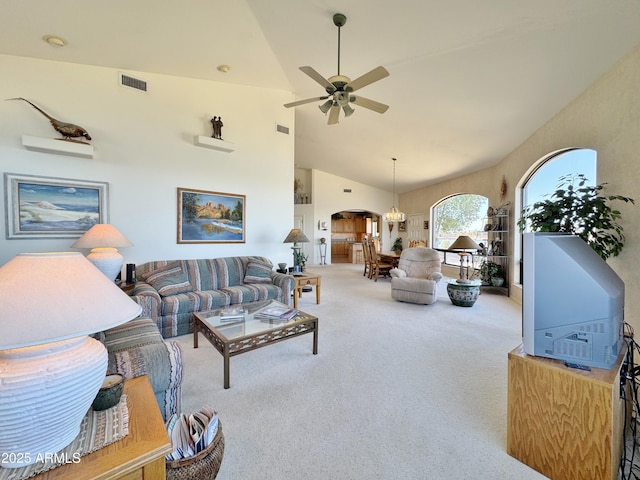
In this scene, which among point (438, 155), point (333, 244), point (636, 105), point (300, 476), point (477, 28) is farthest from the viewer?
point (333, 244)

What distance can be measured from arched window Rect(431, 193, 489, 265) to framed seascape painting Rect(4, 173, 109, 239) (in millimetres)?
7406

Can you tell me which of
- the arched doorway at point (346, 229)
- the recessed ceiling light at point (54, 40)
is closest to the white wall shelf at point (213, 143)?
the recessed ceiling light at point (54, 40)

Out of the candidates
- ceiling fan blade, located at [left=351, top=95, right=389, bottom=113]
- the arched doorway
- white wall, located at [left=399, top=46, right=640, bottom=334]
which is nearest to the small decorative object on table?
ceiling fan blade, located at [left=351, top=95, right=389, bottom=113]

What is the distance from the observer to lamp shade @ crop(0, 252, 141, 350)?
2.40ft

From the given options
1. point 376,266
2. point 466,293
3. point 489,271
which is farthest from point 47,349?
point 376,266

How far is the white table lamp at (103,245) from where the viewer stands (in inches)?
119

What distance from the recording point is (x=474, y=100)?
368 cm

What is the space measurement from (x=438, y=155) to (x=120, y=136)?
5737 millimetres

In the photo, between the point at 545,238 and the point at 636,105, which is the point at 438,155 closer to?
the point at 636,105

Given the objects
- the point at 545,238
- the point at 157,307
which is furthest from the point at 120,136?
the point at 545,238

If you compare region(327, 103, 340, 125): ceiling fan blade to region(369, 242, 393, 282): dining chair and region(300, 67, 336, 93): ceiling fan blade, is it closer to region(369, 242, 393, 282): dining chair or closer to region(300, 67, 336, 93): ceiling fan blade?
region(300, 67, 336, 93): ceiling fan blade

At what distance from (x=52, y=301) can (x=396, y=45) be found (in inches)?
140

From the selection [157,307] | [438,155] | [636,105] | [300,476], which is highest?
[438,155]

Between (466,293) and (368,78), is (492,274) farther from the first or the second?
(368,78)
